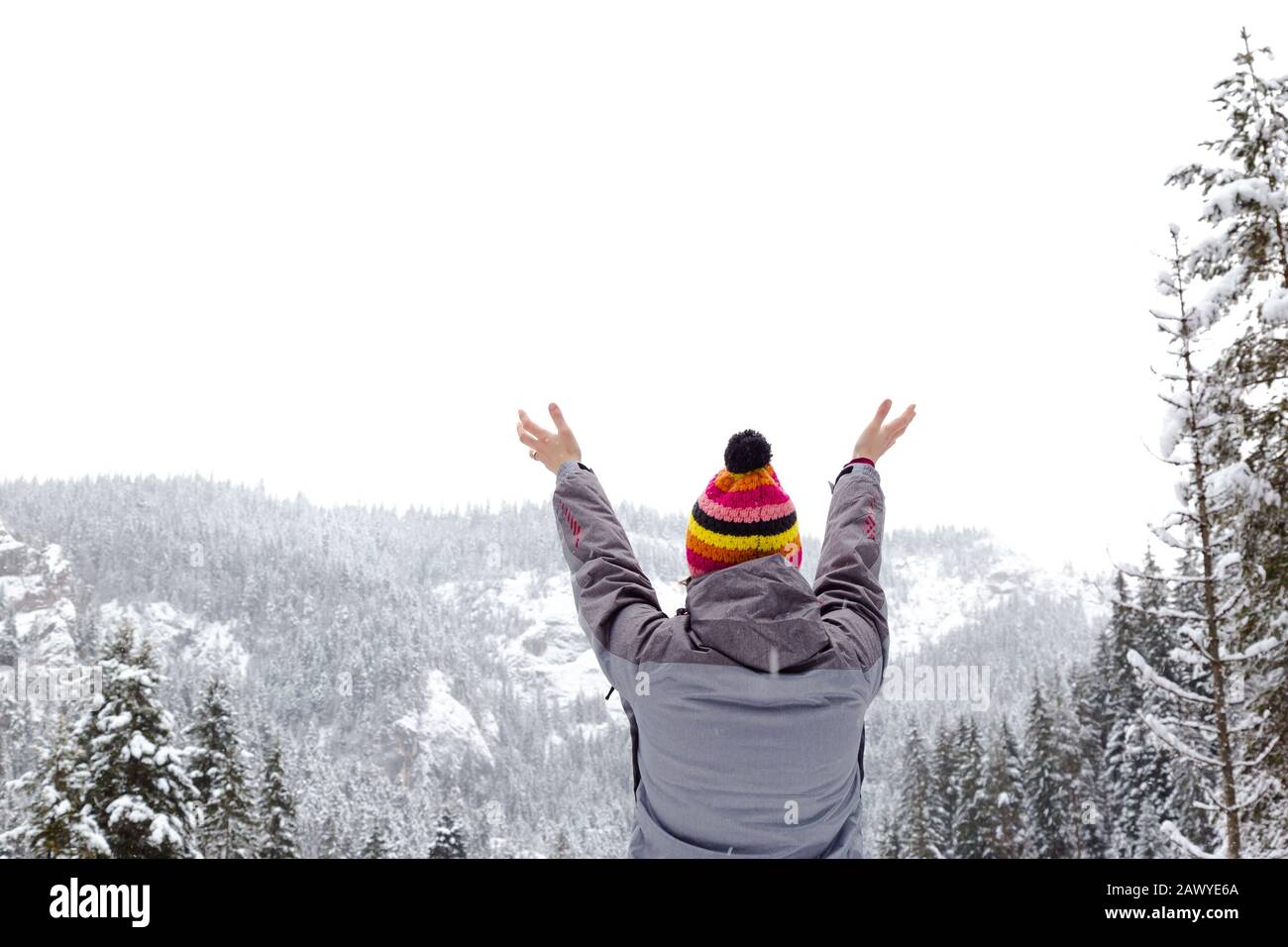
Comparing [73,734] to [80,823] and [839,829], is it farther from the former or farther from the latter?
[839,829]

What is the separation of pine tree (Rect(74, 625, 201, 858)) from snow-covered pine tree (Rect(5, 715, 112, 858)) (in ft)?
0.68

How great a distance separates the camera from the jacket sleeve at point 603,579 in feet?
7.68

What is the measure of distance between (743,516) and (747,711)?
17.7 inches

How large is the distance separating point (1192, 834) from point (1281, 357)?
22.5 m

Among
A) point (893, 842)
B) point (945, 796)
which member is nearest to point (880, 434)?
point (945, 796)

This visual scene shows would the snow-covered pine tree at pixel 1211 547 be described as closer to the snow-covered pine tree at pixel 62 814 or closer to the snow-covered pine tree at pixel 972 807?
the snow-covered pine tree at pixel 62 814

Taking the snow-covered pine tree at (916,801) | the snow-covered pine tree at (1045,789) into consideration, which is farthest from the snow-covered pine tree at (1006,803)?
the snow-covered pine tree at (916,801)

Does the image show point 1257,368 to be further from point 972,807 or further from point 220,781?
point 972,807

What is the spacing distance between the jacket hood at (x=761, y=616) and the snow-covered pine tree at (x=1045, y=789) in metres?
39.8

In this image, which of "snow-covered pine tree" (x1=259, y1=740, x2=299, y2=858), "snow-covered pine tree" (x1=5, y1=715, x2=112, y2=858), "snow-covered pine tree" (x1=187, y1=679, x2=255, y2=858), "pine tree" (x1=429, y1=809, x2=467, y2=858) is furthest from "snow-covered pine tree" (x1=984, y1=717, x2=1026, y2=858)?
"snow-covered pine tree" (x1=5, y1=715, x2=112, y2=858)

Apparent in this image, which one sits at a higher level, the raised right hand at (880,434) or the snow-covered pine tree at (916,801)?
the raised right hand at (880,434)

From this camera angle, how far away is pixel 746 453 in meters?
2.44
